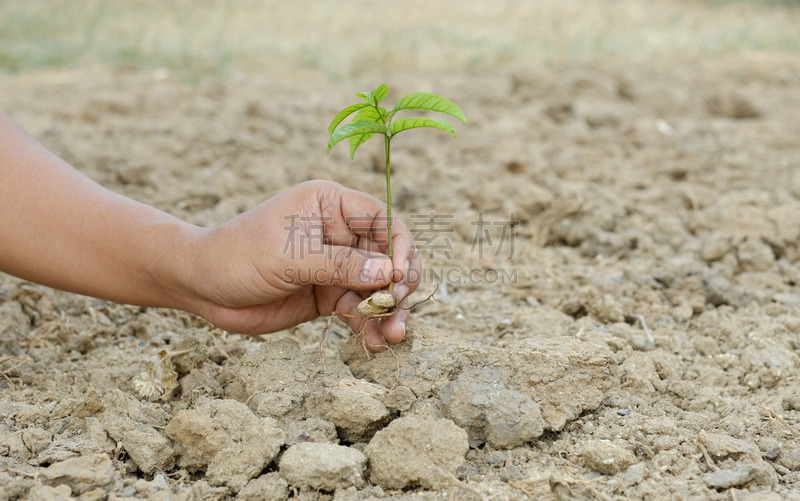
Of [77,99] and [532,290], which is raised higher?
[77,99]

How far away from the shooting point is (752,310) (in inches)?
101

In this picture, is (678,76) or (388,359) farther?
(678,76)

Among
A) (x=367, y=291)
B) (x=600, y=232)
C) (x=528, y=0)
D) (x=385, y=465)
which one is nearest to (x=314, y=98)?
(x=600, y=232)

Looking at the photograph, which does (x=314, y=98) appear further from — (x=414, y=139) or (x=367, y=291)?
(x=367, y=291)

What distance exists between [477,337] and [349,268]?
640mm

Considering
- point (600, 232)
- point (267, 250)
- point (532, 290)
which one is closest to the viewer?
point (267, 250)

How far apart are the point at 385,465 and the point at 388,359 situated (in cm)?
42

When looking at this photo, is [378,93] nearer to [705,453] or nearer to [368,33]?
[705,453]

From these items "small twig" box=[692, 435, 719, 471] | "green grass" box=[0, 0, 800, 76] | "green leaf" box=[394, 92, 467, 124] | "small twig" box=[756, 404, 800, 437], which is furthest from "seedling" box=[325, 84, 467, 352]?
"green grass" box=[0, 0, 800, 76]

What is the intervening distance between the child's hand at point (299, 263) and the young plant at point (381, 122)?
0.07 metres

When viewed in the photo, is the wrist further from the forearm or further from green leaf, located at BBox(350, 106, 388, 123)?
green leaf, located at BBox(350, 106, 388, 123)

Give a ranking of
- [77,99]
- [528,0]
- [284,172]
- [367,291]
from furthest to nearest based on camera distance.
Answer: [528,0], [77,99], [284,172], [367,291]

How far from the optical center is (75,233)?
211cm

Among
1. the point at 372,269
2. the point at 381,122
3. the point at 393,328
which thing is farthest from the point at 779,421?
the point at 381,122
